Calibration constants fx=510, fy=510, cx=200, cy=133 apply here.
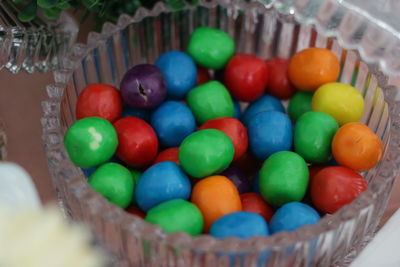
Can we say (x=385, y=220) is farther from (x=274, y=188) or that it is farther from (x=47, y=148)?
(x=47, y=148)

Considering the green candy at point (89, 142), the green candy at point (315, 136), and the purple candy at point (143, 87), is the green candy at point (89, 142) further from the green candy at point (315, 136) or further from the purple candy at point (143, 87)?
the green candy at point (315, 136)

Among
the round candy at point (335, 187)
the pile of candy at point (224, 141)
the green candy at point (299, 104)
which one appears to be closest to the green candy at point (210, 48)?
the pile of candy at point (224, 141)

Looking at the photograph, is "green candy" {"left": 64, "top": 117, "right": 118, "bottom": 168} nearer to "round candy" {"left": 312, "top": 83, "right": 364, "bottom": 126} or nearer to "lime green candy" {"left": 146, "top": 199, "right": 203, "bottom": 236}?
"lime green candy" {"left": 146, "top": 199, "right": 203, "bottom": 236}

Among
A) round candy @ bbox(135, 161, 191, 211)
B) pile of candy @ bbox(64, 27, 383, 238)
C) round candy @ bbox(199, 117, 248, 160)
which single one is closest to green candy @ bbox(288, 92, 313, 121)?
pile of candy @ bbox(64, 27, 383, 238)

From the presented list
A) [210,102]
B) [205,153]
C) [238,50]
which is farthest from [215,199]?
[238,50]

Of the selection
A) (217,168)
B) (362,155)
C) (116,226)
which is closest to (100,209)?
(116,226)

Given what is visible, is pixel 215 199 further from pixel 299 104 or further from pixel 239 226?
pixel 299 104
